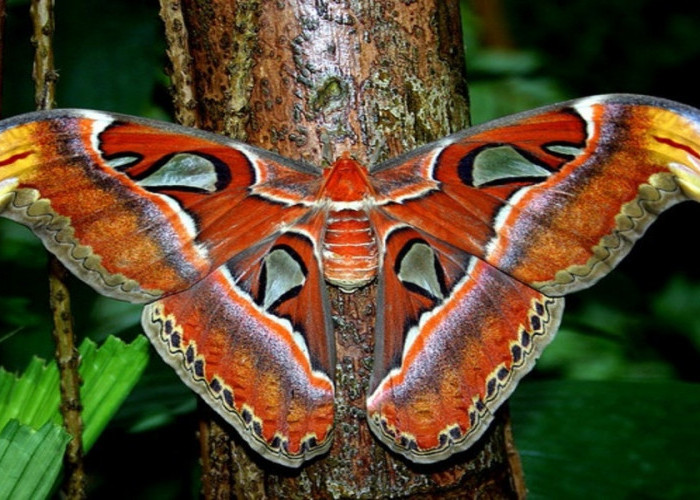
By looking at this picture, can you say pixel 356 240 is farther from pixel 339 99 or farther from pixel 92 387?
pixel 92 387

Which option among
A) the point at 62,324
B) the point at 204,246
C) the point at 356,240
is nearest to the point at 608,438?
the point at 356,240

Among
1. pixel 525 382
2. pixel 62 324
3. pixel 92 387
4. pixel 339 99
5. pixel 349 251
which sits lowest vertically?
pixel 525 382

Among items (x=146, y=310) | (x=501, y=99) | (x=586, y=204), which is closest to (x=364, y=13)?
(x=586, y=204)

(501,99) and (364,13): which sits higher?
(364,13)

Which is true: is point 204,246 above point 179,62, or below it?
below

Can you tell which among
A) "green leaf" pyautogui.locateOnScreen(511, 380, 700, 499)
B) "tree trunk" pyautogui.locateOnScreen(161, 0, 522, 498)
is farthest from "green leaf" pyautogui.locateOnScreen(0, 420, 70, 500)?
"green leaf" pyautogui.locateOnScreen(511, 380, 700, 499)

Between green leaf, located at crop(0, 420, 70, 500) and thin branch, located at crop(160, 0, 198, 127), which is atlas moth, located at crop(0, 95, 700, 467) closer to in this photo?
thin branch, located at crop(160, 0, 198, 127)

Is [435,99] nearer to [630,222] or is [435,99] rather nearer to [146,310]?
[630,222]
